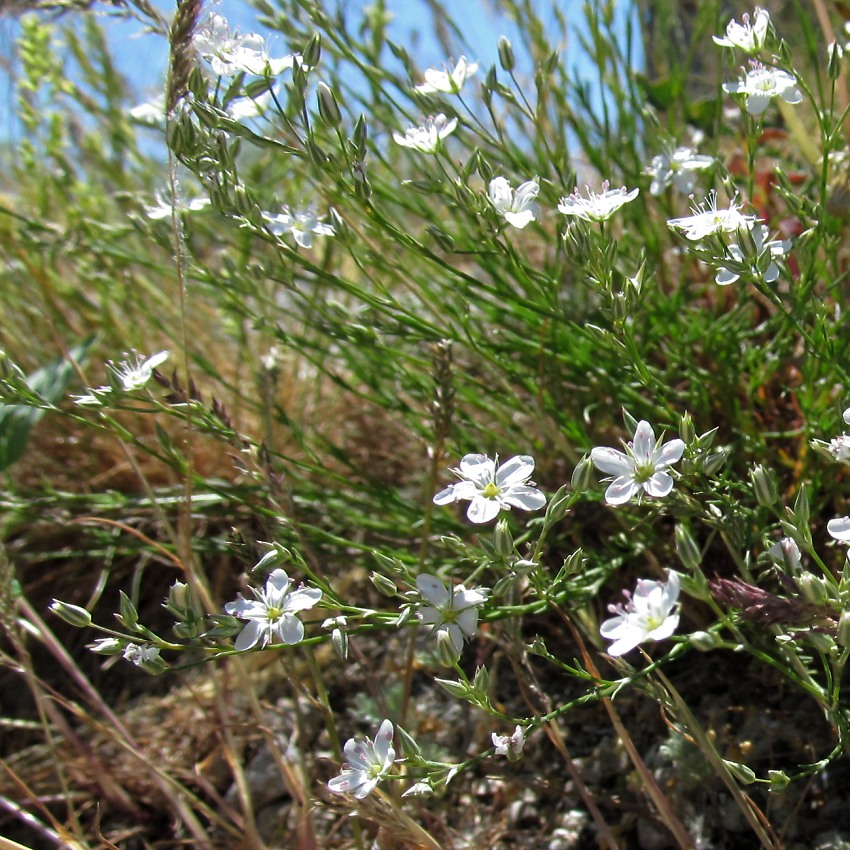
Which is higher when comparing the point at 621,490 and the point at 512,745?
the point at 621,490

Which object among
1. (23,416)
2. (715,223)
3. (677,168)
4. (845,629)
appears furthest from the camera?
(23,416)

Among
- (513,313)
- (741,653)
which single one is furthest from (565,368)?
(741,653)

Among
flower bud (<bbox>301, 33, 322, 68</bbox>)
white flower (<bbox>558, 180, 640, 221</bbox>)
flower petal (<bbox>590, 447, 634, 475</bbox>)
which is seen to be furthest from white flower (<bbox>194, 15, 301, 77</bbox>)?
flower petal (<bbox>590, 447, 634, 475</bbox>)

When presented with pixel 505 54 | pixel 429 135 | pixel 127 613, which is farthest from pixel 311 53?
pixel 127 613

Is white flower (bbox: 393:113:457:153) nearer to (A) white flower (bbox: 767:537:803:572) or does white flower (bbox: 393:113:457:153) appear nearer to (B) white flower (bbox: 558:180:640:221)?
(B) white flower (bbox: 558:180:640:221)

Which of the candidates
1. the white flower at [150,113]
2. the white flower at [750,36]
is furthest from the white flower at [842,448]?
the white flower at [150,113]

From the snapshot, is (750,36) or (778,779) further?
(750,36)

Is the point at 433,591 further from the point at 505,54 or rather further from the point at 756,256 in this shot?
the point at 505,54
